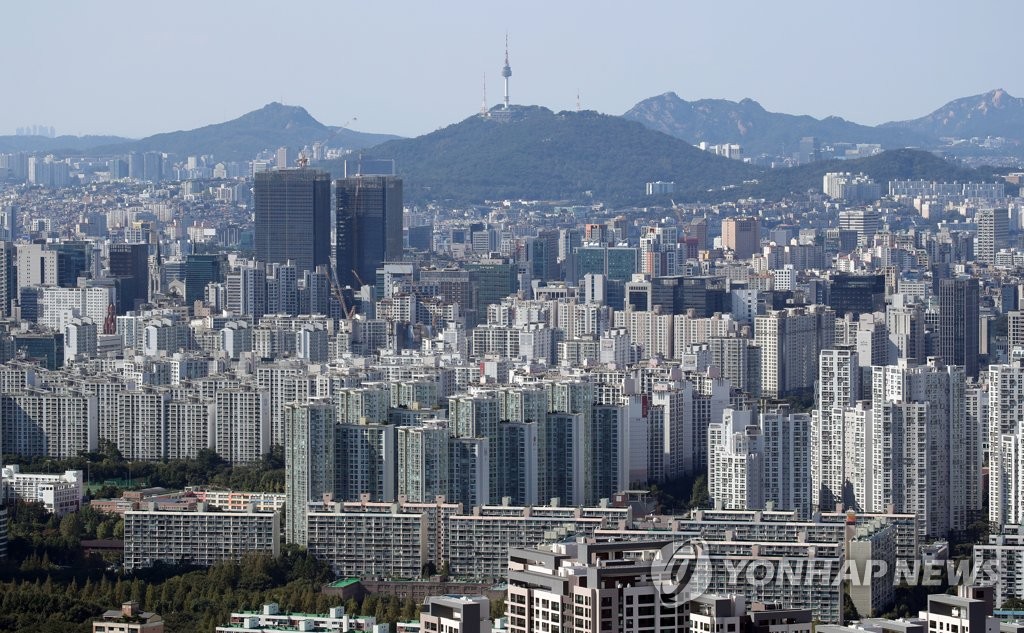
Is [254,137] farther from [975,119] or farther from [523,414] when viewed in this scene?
[523,414]

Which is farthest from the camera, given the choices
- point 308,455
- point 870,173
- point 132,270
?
point 870,173

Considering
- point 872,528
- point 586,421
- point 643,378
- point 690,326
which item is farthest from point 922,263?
point 872,528

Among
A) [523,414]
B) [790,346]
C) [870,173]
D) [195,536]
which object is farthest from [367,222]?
[870,173]

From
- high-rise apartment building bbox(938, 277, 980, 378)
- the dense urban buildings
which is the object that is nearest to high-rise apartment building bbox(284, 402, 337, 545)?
the dense urban buildings

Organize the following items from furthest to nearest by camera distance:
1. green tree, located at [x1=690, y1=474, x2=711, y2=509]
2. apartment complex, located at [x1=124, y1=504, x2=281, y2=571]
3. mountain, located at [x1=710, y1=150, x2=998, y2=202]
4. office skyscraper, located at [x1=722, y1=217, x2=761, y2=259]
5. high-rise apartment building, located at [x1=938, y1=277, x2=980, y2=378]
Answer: mountain, located at [x1=710, y1=150, x2=998, y2=202], office skyscraper, located at [x1=722, y1=217, x2=761, y2=259], high-rise apartment building, located at [x1=938, y1=277, x2=980, y2=378], green tree, located at [x1=690, y1=474, x2=711, y2=509], apartment complex, located at [x1=124, y1=504, x2=281, y2=571]

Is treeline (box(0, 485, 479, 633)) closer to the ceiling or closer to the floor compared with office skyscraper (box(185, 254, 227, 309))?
closer to the floor

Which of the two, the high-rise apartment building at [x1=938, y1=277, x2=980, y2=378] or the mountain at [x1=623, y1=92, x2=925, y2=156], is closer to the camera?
the high-rise apartment building at [x1=938, y1=277, x2=980, y2=378]

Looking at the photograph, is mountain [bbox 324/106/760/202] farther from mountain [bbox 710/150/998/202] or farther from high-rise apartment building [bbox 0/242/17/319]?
high-rise apartment building [bbox 0/242/17/319]
